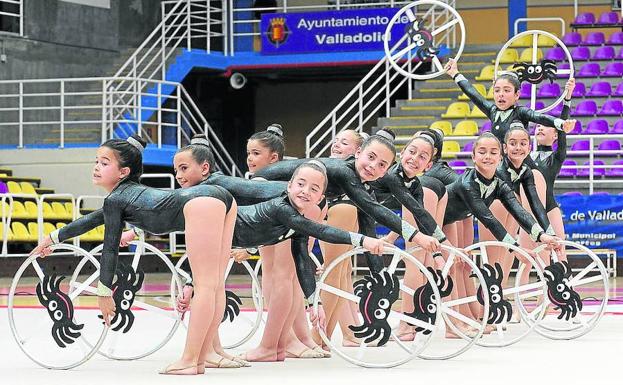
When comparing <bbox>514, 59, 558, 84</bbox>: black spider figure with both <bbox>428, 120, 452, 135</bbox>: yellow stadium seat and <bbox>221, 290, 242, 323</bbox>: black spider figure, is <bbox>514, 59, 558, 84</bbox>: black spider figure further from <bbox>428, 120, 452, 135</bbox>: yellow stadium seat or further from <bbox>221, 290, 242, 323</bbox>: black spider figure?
<bbox>428, 120, 452, 135</bbox>: yellow stadium seat

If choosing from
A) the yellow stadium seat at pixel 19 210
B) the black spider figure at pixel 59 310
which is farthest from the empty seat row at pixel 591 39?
the black spider figure at pixel 59 310

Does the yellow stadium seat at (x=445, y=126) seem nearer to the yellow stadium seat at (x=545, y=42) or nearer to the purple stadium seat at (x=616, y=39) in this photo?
the yellow stadium seat at (x=545, y=42)

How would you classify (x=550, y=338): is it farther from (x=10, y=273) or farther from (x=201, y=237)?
(x=10, y=273)

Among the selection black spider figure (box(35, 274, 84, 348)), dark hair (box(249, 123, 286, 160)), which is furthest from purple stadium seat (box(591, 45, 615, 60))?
black spider figure (box(35, 274, 84, 348))

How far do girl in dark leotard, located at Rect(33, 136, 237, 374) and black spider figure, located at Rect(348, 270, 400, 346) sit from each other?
71 centimetres

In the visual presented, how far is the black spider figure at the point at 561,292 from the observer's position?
26.7 ft

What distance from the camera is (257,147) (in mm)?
7293

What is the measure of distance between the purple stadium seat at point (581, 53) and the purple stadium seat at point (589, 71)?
0.28 m

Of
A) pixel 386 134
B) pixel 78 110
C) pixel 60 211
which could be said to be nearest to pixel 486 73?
pixel 78 110

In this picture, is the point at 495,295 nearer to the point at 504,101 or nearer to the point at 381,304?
the point at 381,304

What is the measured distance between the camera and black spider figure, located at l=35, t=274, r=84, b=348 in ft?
21.3

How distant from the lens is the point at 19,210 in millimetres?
16906

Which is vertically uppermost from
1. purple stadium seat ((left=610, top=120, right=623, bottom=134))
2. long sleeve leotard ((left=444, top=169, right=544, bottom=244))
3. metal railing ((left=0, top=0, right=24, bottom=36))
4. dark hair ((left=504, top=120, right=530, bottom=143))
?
metal railing ((left=0, top=0, right=24, bottom=36))

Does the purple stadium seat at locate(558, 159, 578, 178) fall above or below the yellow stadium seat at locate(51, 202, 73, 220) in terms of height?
above
